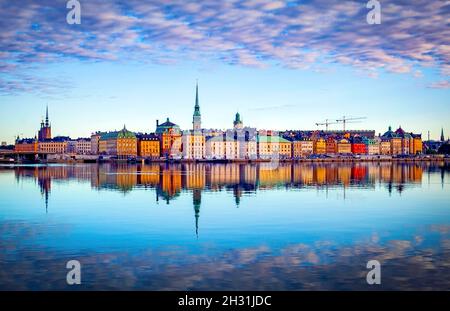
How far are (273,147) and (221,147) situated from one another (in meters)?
17.3

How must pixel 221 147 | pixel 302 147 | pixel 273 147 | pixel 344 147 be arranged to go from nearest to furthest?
pixel 221 147 < pixel 273 147 < pixel 302 147 < pixel 344 147

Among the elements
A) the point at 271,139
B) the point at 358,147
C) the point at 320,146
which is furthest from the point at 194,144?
the point at 358,147

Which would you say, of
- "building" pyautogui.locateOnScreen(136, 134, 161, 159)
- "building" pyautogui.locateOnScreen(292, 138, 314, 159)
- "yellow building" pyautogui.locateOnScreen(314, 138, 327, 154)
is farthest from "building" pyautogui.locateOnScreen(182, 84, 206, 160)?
"yellow building" pyautogui.locateOnScreen(314, 138, 327, 154)

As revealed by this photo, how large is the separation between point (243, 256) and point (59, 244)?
5813 mm

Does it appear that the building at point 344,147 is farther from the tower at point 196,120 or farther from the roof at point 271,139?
the tower at point 196,120

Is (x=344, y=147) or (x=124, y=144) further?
(x=344, y=147)

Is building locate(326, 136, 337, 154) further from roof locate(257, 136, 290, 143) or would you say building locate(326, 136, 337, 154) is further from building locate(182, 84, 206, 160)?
building locate(182, 84, 206, 160)

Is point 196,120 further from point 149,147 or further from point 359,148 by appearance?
point 359,148

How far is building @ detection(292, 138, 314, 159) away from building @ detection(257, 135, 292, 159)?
2.04 metres

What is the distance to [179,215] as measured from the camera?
80.4 ft

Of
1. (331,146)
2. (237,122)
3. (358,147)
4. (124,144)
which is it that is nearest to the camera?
(124,144)

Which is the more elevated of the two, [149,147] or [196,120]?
[196,120]

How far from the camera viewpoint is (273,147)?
17775 centimetres
